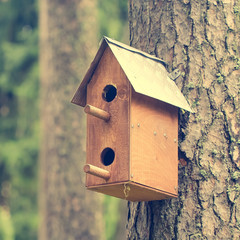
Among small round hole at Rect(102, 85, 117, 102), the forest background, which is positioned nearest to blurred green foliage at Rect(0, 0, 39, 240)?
the forest background

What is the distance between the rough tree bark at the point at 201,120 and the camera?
330 centimetres

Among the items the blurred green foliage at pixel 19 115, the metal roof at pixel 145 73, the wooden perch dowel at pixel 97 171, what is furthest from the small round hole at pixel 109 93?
the blurred green foliage at pixel 19 115

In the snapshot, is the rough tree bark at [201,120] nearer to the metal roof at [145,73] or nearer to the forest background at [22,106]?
the metal roof at [145,73]

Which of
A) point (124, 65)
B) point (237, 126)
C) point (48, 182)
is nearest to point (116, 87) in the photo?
point (124, 65)

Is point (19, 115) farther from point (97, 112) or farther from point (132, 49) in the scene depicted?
point (97, 112)

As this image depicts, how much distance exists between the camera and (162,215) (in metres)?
3.37

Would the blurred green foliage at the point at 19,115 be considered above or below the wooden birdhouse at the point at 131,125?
above

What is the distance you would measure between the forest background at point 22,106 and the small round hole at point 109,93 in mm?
6640

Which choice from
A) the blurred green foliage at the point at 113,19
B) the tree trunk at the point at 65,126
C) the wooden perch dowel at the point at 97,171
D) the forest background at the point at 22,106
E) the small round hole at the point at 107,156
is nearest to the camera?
the wooden perch dowel at the point at 97,171

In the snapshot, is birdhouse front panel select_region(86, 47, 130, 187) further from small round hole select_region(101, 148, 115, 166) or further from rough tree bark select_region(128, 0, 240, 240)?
rough tree bark select_region(128, 0, 240, 240)

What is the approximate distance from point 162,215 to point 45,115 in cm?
427

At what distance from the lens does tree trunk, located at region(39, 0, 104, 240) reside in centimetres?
704

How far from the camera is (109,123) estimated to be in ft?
10.9

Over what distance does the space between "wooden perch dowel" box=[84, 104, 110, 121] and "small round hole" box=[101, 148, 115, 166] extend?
0.17 meters
